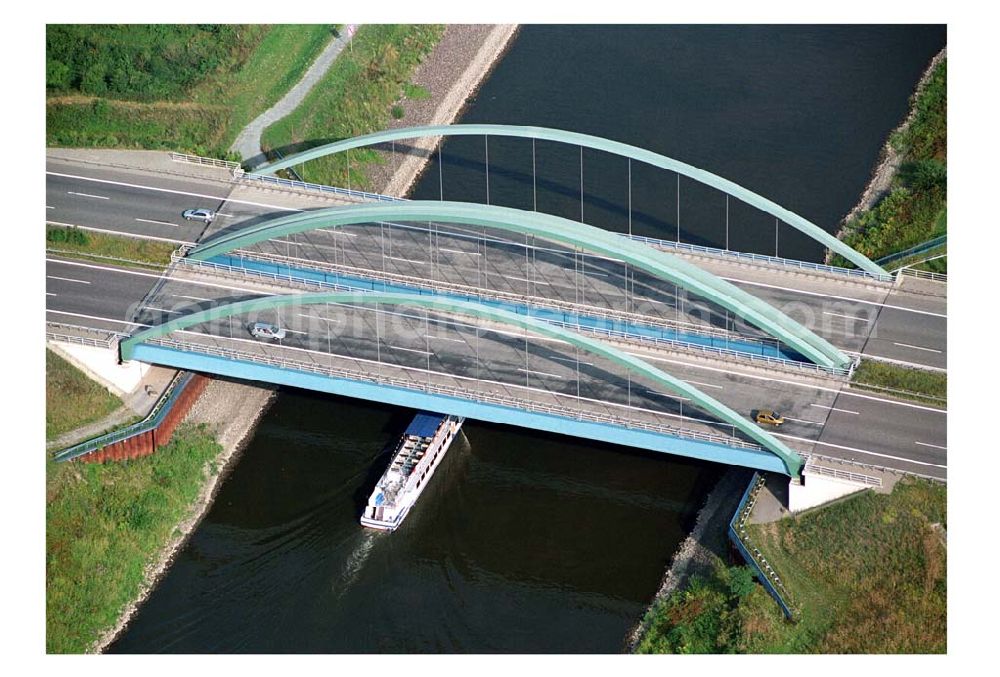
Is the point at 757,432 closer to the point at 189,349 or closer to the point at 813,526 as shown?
the point at 813,526

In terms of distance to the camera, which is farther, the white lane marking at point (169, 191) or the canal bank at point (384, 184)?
the white lane marking at point (169, 191)

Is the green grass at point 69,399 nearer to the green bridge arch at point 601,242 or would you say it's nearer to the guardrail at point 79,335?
the guardrail at point 79,335

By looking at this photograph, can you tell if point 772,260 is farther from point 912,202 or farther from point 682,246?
point 912,202

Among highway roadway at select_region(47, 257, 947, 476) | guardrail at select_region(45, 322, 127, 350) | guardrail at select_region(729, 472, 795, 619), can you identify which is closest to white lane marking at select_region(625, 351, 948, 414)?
highway roadway at select_region(47, 257, 947, 476)

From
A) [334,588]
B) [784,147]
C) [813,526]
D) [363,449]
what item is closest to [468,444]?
[363,449]

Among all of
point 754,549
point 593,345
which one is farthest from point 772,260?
point 754,549

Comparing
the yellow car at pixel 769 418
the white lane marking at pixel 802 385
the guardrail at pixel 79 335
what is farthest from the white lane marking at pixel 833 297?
the guardrail at pixel 79 335

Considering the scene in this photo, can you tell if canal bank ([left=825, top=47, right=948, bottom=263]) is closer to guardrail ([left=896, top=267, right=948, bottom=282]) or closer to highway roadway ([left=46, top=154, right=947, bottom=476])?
guardrail ([left=896, top=267, right=948, bottom=282])
